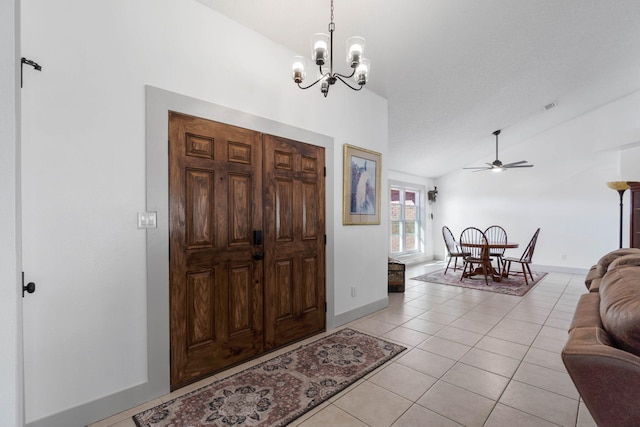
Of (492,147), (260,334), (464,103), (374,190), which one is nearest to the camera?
(260,334)

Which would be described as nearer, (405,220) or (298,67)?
(298,67)

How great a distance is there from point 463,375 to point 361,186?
7.20 feet

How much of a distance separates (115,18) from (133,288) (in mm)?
1754

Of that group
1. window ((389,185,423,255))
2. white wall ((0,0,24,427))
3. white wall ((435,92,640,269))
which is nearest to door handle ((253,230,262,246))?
white wall ((0,0,24,427))

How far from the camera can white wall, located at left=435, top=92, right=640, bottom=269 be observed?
18.8ft

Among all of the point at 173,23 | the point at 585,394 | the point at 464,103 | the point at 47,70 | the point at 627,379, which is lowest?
the point at 585,394

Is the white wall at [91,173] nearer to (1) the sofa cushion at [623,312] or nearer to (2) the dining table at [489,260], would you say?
(1) the sofa cushion at [623,312]

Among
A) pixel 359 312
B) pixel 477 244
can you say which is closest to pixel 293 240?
pixel 359 312

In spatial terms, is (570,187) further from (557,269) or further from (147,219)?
(147,219)

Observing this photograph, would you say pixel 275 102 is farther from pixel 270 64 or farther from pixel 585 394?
pixel 585 394

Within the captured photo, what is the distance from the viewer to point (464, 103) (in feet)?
14.6

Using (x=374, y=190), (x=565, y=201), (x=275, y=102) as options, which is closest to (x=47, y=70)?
(x=275, y=102)

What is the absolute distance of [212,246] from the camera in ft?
7.61

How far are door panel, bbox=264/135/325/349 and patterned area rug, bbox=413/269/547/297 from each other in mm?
3398
